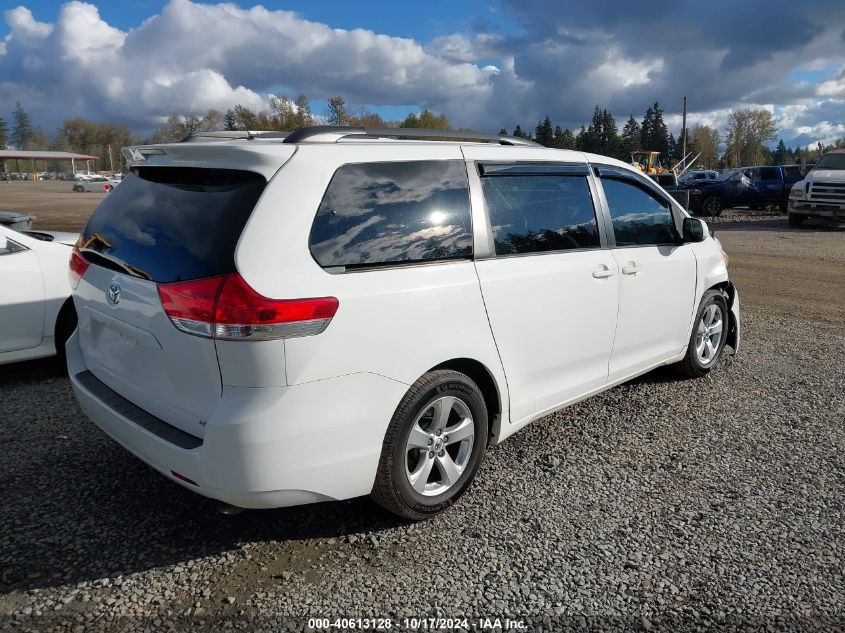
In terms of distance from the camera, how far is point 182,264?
8.84 feet

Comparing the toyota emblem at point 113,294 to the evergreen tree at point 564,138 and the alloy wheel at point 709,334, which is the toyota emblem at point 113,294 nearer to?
the alloy wheel at point 709,334

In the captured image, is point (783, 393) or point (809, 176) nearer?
point (783, 393)

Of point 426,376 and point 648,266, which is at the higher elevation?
point 648,266

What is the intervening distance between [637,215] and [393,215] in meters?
2.18

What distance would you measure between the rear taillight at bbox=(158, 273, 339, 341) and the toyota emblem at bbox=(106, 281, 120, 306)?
51cm

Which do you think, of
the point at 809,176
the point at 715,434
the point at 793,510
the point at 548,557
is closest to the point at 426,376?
the point at 548,557

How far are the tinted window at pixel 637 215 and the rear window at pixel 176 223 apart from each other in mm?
2459

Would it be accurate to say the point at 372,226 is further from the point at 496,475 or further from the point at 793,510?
the point at 793,510

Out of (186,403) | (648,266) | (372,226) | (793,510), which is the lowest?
(793,510)

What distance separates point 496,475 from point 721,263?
281 centimetres

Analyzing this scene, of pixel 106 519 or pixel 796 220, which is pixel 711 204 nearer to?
pixel 796 220

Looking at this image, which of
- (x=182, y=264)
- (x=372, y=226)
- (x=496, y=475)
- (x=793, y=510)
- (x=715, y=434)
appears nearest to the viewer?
(x=182, y=264)

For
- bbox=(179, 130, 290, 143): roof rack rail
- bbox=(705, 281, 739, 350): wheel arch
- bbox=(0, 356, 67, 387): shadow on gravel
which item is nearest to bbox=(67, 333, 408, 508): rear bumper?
bbox=(179, 130, 290, 143): roof rack rail

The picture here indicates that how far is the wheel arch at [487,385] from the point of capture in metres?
3.20
